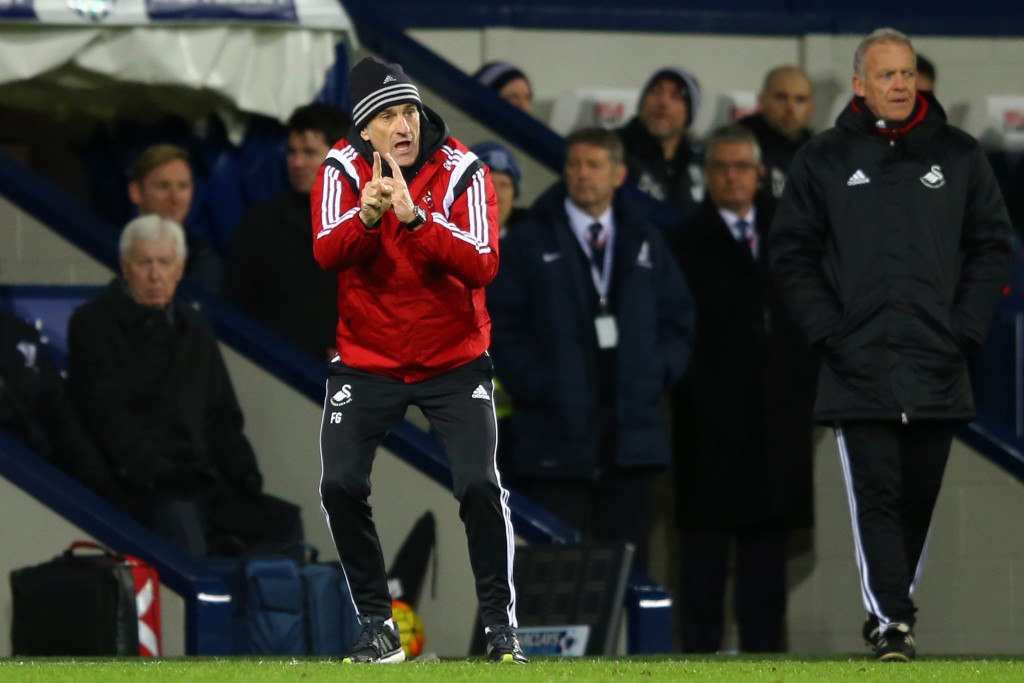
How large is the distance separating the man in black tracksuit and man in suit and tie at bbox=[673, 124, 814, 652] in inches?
92.6

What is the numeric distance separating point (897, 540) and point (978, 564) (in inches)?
134

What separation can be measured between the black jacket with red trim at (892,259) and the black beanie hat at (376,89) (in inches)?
57.6

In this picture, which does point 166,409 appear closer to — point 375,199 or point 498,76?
point 375,199

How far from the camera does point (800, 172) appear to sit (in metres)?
8.23

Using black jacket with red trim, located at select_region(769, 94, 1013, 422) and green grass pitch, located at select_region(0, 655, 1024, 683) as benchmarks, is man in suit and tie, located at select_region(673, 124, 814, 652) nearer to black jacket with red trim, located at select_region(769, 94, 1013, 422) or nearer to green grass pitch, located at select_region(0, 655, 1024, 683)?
black jacket with red trim, located at select_region(769, 94, 1013, 422)

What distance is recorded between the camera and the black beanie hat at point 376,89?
745 centimetres

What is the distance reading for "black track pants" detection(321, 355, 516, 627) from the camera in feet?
24.4

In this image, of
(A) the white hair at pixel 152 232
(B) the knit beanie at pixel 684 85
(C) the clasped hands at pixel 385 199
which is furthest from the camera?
(B) the knit beanie at pixel 684 85

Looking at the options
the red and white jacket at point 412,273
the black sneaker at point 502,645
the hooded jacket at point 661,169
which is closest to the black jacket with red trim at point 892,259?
the red and white jacket at point 412,273

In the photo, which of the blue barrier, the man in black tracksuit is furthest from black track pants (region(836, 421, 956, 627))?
the blue barrier

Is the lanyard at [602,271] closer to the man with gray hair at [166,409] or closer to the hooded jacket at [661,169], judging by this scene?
the man with gray hair at [166,409]

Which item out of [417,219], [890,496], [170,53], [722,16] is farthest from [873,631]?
[722,16]

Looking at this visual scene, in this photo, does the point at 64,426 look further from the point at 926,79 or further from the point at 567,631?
the point at 926,79

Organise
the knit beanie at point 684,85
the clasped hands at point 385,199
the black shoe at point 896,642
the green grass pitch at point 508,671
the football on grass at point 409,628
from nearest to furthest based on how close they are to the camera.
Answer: the green grass pitch at point 508,671
the clasped hands at point 385,199
the black shoe at point 896,642
the football on grass at point 409,628
the knit beanie at point 684,85
